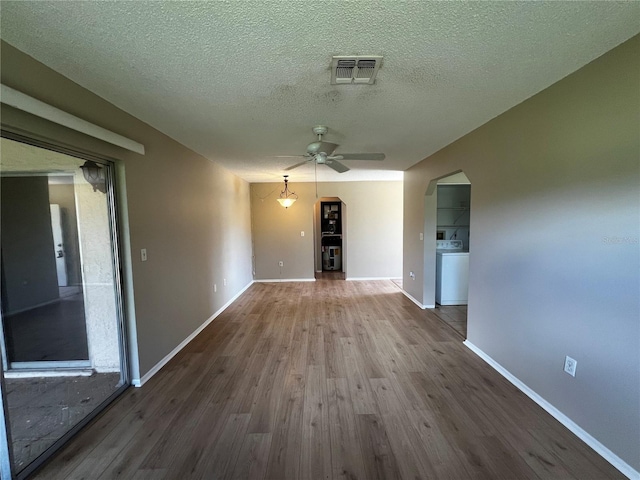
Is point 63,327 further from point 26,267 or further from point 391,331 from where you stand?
point 391,331

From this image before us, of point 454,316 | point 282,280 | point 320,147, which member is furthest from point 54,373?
point 454,316

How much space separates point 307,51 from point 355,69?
33cm

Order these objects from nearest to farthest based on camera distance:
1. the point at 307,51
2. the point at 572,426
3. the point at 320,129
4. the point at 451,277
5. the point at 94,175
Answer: the point at 307,51 → the point at 572,426 → the point at 94,175 → the point at 320,129 → the point at 451,277

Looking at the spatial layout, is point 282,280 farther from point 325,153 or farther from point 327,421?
point 327,421

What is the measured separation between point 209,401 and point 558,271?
2871mm

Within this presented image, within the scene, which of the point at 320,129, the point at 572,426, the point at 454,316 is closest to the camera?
the point at 572,426

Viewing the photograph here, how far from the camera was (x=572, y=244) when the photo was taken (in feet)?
5.74

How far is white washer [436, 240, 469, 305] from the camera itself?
14.1 feet

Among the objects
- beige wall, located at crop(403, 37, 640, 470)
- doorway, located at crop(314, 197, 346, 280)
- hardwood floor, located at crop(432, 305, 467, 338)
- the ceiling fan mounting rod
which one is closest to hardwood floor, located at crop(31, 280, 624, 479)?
beige wall, located at crop(403, 37, 640, 470)

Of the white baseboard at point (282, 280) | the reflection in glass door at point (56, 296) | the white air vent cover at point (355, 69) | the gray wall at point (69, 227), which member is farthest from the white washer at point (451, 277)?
the gray wall at point (69, 227)

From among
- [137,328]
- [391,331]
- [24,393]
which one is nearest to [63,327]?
[24,393]

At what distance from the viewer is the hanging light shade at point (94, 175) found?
207 centimetres

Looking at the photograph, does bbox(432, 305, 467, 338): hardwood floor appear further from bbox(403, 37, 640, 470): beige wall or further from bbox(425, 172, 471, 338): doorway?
bbox(403, 37, 640, 470): beige wall

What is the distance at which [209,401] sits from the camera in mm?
2105
